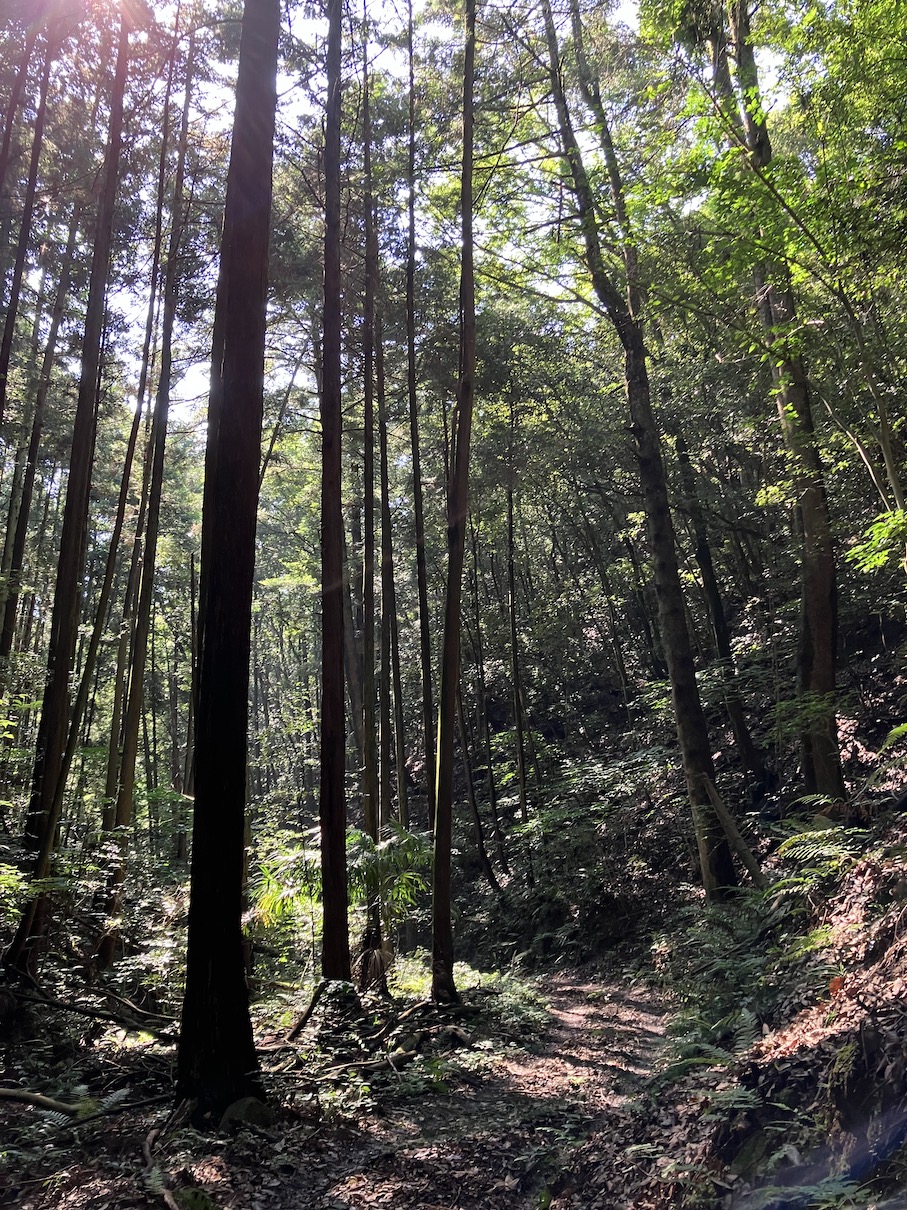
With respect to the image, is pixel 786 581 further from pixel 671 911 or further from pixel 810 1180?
pixel 810 1180

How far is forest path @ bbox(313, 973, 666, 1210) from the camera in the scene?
364cm

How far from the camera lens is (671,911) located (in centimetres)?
1041

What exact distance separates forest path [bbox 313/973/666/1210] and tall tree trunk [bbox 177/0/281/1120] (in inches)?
37.2

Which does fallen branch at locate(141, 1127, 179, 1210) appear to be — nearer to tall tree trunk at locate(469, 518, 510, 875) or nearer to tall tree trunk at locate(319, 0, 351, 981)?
tall tree trunk at locate(319, 0, 351, 981)

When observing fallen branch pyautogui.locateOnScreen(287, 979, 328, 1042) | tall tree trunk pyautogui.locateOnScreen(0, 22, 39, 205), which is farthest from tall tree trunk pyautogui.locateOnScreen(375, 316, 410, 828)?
tall tree trunk pyautogui.locateOnScreen(0, 22, 39, 205)

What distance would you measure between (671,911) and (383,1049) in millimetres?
5918

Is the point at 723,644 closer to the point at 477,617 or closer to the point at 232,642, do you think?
the point at 477,617

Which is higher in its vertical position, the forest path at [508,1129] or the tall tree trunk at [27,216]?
the tall tree trunk at [27,216]

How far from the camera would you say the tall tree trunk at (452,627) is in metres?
7.24

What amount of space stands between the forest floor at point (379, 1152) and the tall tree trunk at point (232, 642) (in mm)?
397

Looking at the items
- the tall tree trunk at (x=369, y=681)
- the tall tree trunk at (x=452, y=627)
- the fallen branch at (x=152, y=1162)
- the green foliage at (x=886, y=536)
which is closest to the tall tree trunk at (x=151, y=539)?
the tall tree trunk at (x=369, y=681)

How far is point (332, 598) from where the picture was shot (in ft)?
23.7

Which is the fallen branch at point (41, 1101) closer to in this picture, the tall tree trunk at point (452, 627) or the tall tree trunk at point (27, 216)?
the tall tree trunk at point (452, 627)

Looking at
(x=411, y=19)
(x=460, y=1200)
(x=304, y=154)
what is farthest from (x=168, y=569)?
(x=460, y=1200)
